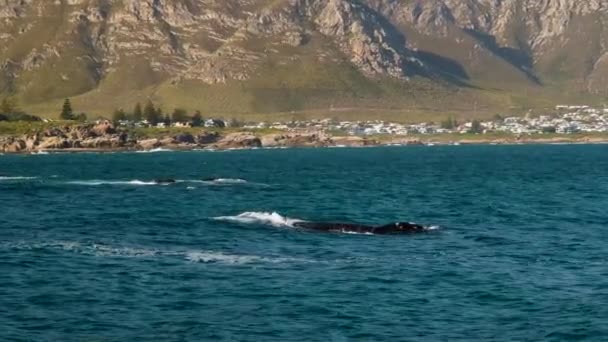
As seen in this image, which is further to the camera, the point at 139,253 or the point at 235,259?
the point at 139,253

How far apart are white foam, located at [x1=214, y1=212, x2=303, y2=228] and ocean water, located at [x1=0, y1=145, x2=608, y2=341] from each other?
0.15 m

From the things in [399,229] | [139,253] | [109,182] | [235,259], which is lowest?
[109,182]

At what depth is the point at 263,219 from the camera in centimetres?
8925

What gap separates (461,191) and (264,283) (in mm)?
84431

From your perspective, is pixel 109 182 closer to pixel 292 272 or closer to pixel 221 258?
pixel 221 258

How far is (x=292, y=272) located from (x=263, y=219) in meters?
28.8

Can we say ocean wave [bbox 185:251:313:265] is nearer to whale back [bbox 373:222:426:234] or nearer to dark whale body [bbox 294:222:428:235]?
dark whale body [bbox 294:222:428:235]

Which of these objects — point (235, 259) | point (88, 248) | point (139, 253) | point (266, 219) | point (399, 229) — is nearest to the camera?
point (235, 259)

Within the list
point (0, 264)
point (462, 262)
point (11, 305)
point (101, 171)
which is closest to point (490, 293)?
point (462, 262)

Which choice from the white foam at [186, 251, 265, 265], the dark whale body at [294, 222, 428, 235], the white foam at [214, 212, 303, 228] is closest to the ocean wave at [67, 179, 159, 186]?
the white foam at [214, 212, 303, 228]

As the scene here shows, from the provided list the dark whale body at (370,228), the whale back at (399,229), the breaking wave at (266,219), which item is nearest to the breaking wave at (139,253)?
the dark whale body at (370,228)

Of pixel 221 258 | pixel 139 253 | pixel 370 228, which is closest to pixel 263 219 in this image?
pixel 370 228

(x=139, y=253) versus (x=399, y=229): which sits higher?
(x=139, y=253)

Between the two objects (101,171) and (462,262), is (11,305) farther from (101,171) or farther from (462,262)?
(101,171)
